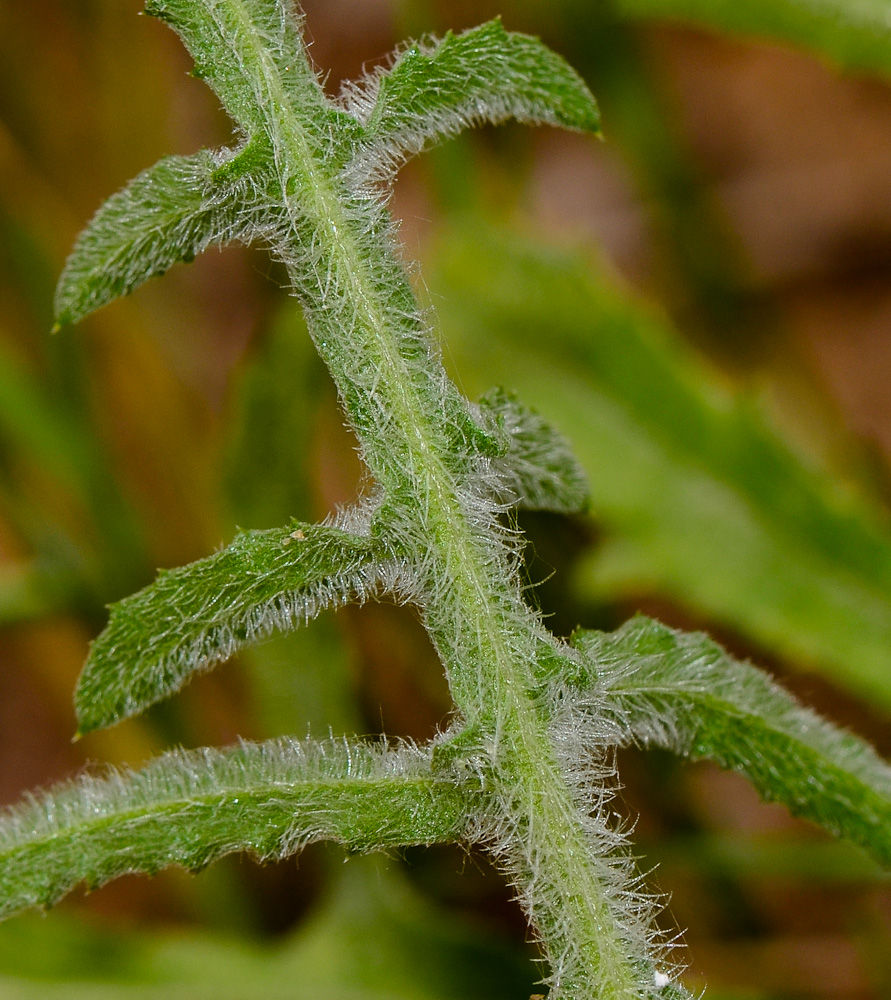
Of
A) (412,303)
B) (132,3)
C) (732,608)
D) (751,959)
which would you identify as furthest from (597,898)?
(132,3)

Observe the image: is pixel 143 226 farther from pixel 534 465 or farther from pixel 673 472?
pixel 673 472

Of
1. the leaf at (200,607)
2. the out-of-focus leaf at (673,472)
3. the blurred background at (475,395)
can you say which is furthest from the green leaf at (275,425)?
the leaf at (200,607)

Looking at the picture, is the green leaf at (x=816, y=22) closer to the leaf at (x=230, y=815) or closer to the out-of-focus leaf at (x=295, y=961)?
the leaf at (x=230, y=815)

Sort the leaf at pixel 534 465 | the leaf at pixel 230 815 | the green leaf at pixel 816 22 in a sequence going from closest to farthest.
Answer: the leaf at pixel 230 815, the leaf at pixel 534 465, the green leaf at pixel 816 22

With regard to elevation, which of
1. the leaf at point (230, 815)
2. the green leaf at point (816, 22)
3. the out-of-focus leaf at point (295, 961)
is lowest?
the out-of-focus leaf at point (295, 961)

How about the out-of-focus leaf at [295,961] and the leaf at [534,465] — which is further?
the out-of-focus leaf at [295,961]
